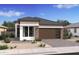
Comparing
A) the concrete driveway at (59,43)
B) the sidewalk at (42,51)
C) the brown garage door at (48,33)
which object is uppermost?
the brown garage door at (48,33)

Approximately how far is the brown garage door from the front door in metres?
0.33

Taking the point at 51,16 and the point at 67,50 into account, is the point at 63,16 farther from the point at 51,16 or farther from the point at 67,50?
the point at 67,50

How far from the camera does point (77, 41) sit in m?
14.2

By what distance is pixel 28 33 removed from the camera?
46.6 feet

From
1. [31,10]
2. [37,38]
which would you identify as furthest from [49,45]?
[31,10]

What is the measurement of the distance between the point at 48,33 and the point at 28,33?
82cm

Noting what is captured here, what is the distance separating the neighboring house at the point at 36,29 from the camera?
13898 mm

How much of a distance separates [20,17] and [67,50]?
2.35 m

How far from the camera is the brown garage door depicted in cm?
1406

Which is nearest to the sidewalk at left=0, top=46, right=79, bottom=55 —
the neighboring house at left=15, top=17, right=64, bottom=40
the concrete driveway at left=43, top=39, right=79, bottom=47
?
the concrete driveway at left=43, top=39, right=79, bottom=47

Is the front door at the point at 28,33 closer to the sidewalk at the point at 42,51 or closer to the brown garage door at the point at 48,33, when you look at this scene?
the brown garage door at the point at 48,33

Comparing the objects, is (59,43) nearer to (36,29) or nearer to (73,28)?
(73,28)

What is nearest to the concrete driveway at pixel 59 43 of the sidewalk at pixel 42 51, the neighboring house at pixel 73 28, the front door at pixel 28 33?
the sidewalk at pixel 42 51

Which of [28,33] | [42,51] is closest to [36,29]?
[28,33]
